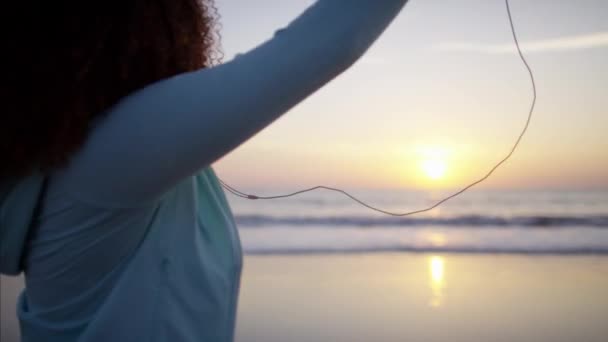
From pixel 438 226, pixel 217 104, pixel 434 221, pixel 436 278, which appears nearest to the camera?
pixel 217 104

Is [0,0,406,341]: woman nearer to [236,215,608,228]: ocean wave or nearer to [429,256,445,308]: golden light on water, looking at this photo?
[429,256,445,308]: golden light on water

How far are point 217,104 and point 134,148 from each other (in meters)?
0.10

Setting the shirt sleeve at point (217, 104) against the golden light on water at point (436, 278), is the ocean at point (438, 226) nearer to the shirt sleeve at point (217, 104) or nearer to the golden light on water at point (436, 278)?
the golden light on water at point (436, 278)

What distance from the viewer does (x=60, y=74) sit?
19.6 inches

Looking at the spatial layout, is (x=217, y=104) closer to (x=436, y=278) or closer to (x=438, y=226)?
(x=436, y=278)

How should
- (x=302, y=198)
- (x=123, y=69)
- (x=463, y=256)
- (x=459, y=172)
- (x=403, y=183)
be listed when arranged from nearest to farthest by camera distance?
(x=123, y=69)
(x=463, y=256)
(x=459, y=172)
(x=302, y=198)
(x=403, y=183)

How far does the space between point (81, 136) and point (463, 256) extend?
6.03 metres

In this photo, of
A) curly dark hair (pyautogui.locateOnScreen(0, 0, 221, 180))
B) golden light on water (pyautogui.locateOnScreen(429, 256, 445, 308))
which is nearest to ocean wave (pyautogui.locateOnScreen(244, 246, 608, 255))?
golden light on water (pyautogui.locateOnScreen(429, 256, 445, 308))

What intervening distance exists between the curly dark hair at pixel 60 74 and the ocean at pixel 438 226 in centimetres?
591

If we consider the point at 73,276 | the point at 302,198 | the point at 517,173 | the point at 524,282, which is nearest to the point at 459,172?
the point at 524,282

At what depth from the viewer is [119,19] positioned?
0.52 metres

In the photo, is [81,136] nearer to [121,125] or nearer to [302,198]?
[121,125]

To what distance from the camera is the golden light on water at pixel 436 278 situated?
3875 mm

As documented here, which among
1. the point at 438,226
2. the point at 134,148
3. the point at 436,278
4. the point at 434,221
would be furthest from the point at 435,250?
the point at 134,148
